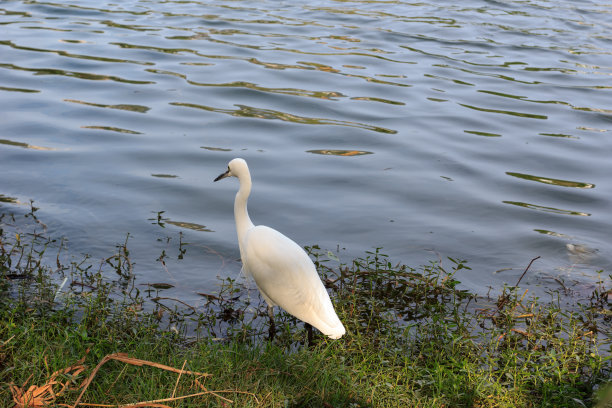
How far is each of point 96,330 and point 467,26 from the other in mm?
14344

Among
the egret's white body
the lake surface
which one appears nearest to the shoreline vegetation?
the egret's white body

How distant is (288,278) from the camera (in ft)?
15.3

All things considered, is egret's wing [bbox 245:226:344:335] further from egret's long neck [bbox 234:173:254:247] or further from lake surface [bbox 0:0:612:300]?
lake surface [bbox 0:0:612:300]

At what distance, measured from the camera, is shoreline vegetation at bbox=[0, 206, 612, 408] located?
11.8 ft

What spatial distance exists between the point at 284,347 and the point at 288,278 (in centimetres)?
45

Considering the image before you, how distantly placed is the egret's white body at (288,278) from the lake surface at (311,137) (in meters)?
0.83

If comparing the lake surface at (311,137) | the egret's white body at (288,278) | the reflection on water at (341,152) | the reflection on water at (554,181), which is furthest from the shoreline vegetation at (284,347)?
the reflection on water at (341,152)

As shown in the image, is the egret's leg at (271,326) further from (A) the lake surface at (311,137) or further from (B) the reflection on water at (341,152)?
(B) the reflection on water at (341,152)

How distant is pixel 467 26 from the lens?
16734 mm

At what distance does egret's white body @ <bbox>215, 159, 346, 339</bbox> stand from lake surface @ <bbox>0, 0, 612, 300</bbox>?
2.72ft

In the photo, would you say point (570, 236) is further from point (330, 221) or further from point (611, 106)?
point (611, 106)

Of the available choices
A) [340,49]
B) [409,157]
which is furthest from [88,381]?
[340,49]

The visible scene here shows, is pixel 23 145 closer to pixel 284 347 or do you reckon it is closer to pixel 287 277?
pixel 287 277

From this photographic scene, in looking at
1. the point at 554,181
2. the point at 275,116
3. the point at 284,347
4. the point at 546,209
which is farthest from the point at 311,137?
A: the point at 284,347
